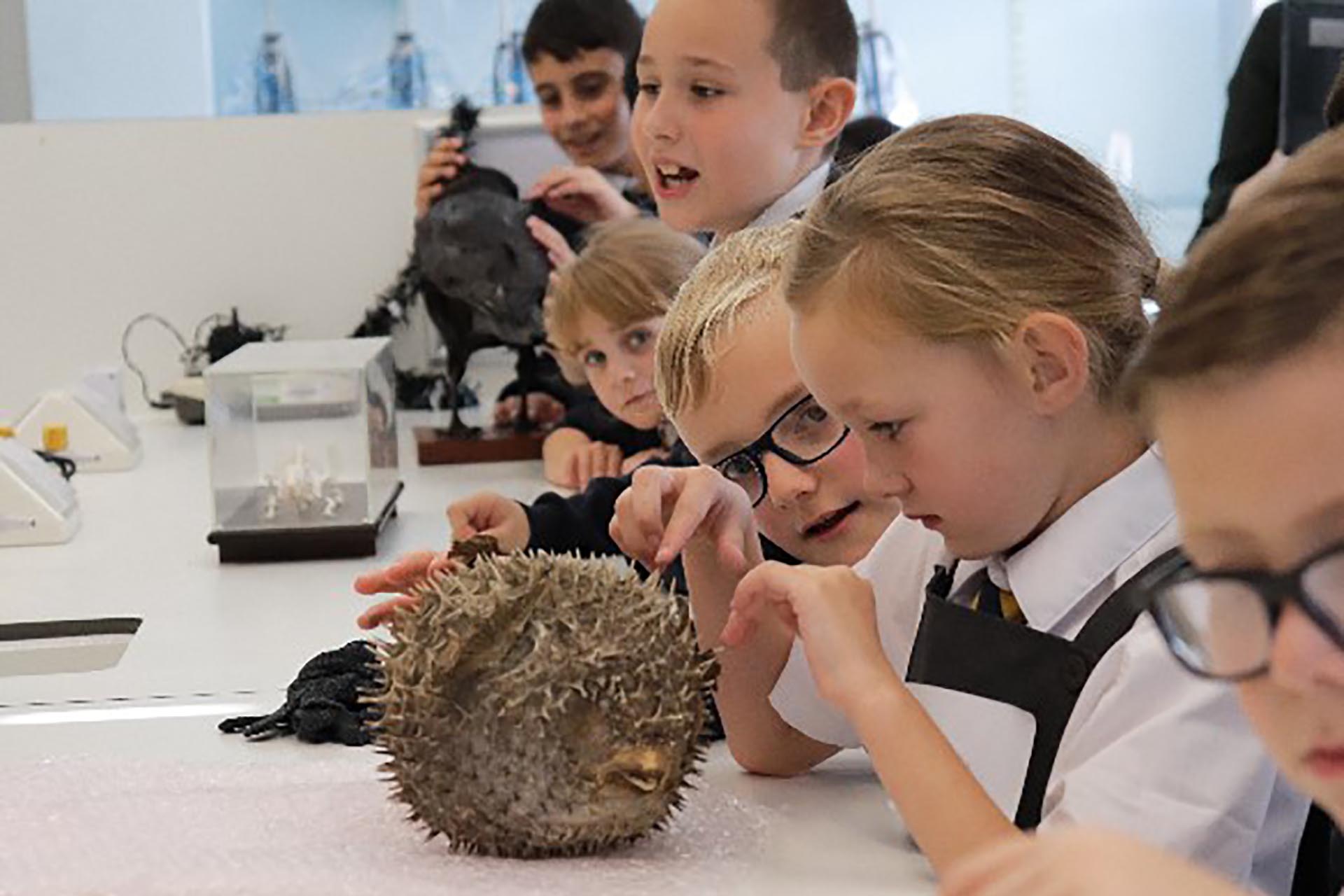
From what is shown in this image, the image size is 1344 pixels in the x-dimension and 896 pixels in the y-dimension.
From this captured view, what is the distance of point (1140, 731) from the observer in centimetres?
100

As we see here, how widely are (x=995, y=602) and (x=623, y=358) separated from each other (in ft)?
3.71

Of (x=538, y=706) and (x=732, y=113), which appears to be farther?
(x=732, y=113)

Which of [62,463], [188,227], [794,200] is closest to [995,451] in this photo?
[794,200]

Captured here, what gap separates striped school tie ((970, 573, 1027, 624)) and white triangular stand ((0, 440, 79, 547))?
135 cm

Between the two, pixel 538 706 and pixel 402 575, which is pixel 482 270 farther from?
pixel 538 706

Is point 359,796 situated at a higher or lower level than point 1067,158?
lower

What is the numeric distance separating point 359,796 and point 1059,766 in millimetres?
413

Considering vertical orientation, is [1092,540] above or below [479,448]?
above

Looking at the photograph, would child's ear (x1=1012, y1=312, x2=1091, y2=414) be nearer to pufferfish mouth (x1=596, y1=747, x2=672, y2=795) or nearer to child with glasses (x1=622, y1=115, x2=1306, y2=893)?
child with glasses (x1=622, y1=115, x2=1306, y2=893)

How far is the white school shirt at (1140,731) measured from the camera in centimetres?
99

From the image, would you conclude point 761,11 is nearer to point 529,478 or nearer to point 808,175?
point 808,175

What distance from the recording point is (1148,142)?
5.25 m

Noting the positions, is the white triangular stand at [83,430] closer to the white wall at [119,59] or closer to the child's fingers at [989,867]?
the white wall at [119,59]

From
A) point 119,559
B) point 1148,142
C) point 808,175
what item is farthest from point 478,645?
point 1148,142
